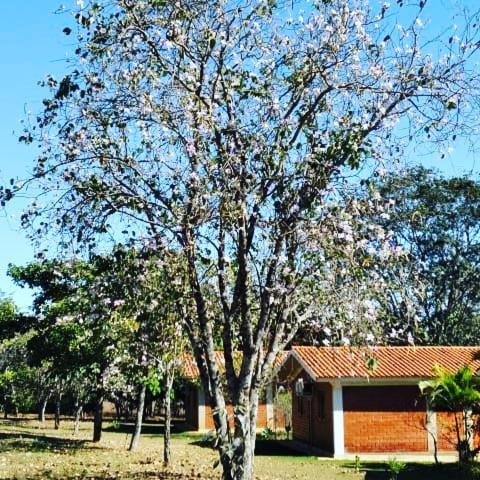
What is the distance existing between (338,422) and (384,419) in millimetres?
1591

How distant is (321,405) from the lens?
2575cm

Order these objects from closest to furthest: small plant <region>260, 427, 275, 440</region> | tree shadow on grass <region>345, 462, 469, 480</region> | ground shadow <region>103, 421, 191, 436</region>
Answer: tree shadow on grass <region>345, 462, 469, 480</region>, small plant <region>260, 427, 275, 440</region>, ground shadow <region>103, 421, 191, 436</region>

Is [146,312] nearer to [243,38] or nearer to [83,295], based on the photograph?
[83,295]

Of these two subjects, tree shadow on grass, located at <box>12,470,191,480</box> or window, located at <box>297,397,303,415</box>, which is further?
window, located at <box>297,397,303,415</box>

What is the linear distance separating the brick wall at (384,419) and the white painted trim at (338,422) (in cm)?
17

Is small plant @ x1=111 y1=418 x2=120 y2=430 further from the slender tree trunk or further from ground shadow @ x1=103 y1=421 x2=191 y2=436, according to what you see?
the slender tree trunk

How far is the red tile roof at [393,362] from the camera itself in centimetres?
2372

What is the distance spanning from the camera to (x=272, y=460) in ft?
70.9

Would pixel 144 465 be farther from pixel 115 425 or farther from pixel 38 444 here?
pixel 115 425

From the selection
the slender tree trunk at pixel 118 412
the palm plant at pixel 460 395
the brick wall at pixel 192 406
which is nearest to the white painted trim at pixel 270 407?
the brick wall at pixel 192 406

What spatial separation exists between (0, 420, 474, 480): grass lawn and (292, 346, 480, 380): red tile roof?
9.82ft

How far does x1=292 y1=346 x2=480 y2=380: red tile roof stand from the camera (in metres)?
23.7

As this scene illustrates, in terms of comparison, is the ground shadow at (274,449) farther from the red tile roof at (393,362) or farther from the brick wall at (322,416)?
the red tile roof at (393,362)

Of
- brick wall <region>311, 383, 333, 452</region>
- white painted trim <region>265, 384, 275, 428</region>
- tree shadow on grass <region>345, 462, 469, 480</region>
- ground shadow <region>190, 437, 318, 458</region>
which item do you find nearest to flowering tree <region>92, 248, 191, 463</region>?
tree shadow on grass <region>345, 462, 469, 480</region>
